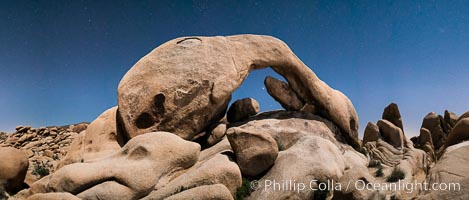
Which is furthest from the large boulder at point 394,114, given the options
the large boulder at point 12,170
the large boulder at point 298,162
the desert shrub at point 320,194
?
the large boulder at point 12,170

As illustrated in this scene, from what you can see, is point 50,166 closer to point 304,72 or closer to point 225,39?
point 225,39

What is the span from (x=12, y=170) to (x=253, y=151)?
34.5 feet

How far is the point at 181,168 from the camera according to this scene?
14.5 metres

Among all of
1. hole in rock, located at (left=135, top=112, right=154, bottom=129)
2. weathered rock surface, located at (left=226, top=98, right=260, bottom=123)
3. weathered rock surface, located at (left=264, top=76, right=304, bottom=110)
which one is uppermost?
weathered rock surface, located at (left=264, top=76, right=304, bottom=110)

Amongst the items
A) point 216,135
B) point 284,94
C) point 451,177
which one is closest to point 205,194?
point 451,177

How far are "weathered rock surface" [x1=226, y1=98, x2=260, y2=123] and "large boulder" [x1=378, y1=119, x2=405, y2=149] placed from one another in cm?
848

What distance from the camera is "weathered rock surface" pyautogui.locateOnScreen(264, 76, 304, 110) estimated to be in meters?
22.6

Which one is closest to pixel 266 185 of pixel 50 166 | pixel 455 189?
pixel 455 189

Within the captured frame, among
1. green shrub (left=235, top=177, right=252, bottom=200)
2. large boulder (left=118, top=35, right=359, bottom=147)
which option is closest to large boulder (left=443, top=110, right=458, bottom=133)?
large boulder (left=118, top=35, right=359, bottom=147)

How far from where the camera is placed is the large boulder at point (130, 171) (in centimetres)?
1282

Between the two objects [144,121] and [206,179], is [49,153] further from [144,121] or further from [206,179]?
[206,179]

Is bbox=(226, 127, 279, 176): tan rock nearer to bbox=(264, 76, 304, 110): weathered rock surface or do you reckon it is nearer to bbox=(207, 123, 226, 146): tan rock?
bbox=(207, 123, 226, 146): tan rock

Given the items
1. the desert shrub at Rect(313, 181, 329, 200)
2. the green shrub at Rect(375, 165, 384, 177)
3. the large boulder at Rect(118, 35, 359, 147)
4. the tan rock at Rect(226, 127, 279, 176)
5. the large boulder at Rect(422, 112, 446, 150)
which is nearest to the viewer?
the desert shrub at Rect(313, 181, 329, 200)

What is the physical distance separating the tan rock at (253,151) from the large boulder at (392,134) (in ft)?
38.3
